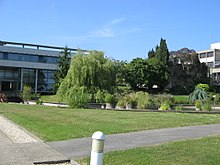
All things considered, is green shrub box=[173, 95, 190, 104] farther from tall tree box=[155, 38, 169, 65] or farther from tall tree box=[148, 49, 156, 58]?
tall tree box=[148, 49, 156, 58]

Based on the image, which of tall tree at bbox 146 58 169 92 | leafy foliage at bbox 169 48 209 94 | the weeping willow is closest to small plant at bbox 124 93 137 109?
the weeping willow

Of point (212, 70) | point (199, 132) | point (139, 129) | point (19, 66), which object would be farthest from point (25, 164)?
point (212, 70)

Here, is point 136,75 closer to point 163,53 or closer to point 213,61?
point 163,53

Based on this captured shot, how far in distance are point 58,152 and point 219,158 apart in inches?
163

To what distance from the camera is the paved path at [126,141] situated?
30.2ft

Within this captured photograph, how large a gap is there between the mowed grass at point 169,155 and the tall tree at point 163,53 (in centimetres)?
6901

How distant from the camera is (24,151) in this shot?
9.20 m

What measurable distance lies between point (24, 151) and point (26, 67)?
213 ft

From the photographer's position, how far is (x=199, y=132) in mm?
13008

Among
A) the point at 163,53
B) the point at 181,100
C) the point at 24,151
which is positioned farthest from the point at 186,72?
the point at 24,151

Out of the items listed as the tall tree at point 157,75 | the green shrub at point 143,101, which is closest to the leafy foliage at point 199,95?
the green shrub at point 143,101

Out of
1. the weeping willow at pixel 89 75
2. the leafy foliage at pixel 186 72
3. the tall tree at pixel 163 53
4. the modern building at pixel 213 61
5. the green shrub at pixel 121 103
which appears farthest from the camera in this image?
the modern building at pixel 213 61

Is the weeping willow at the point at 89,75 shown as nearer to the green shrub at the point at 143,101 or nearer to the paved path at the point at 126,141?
the green shrub at the point at 143,101

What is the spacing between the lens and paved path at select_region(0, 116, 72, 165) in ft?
26.4
